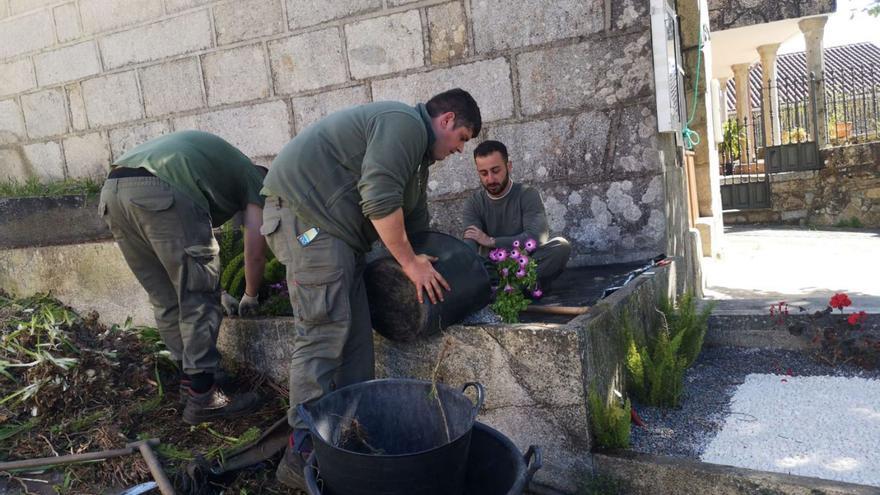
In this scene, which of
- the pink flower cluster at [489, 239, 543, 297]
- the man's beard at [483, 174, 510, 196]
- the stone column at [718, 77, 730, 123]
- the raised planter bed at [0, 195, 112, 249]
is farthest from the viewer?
the stone column at [718, 77, 730, 123]

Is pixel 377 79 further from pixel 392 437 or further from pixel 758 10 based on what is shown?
pixel 758 10

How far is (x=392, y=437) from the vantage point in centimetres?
272

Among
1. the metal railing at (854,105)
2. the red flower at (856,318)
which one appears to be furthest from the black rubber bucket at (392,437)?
the metal railing at (854,105)

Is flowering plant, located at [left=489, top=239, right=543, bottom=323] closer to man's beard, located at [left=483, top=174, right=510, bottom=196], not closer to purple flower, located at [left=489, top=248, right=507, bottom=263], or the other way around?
purple flower, located at [left=489, top=248, right=507, bottom=263]

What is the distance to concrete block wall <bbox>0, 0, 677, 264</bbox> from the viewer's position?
4.62 m

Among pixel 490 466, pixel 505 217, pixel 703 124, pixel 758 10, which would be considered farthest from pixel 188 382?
pixel 758 10

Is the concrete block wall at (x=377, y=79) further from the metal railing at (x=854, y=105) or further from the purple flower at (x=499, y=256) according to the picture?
the metal railing at (x=854, y=105)

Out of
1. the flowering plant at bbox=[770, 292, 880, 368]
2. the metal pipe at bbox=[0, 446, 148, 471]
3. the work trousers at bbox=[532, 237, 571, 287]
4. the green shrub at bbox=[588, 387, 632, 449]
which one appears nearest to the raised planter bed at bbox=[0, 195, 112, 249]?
the metal pipe at bbox=[0, 446, 148, 471]

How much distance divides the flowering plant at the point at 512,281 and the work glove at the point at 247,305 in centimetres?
138

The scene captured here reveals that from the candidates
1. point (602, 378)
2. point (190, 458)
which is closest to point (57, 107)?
point (190, 458)

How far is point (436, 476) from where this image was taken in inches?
89.2

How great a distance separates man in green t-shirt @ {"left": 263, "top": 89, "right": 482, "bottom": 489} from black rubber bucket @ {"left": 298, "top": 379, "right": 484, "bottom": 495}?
1.23 ft

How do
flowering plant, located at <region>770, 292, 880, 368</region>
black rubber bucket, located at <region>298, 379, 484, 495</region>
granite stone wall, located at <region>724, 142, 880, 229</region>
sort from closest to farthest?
black rubber bucket, located at <region>298, 379, 484, 495</region>, flowering plant, located at <region>770, 292, 880, 368</region>, granite stone wall, located at <region>724, 142, 880, 229</region>

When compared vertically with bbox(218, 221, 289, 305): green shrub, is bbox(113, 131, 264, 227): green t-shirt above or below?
above
